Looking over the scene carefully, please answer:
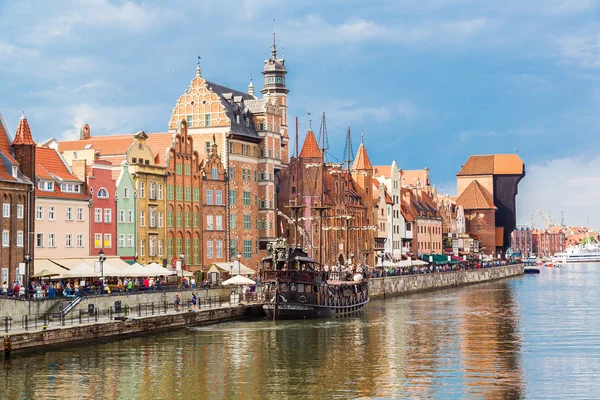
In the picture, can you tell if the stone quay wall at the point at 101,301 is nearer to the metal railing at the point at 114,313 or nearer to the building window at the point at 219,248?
the metal railing at the point at 114,313

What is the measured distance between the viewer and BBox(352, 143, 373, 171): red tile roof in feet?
509

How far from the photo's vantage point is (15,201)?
7806 cm

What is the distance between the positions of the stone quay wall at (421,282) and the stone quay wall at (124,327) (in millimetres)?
41648

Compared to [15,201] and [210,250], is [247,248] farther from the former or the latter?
[15,201]

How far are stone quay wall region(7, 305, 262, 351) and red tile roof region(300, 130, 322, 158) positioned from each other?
45921 millimetres

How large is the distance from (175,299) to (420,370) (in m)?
32.2

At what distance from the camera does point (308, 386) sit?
51.8m

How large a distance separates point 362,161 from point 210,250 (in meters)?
49.1

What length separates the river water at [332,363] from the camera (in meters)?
50.2

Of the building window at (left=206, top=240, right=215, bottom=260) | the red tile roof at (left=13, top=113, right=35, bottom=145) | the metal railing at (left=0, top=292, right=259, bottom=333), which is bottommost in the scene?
the metal railing at (left=0, top=292, right=259, bottom=333)

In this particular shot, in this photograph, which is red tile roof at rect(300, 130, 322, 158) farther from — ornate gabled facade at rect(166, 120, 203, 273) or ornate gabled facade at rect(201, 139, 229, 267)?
ornate gabled facade at rect(166, 120, 203, 273)

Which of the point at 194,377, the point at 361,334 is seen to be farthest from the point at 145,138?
the point at 194,377

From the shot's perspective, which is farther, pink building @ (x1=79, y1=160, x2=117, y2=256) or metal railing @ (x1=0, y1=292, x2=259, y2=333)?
pink building @ (x1=79, y1=160, x2=117, y2=256)

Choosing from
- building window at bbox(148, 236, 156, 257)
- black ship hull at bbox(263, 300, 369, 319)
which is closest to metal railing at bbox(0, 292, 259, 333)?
black ship hull at bbox(263, 300, 369, 319)
